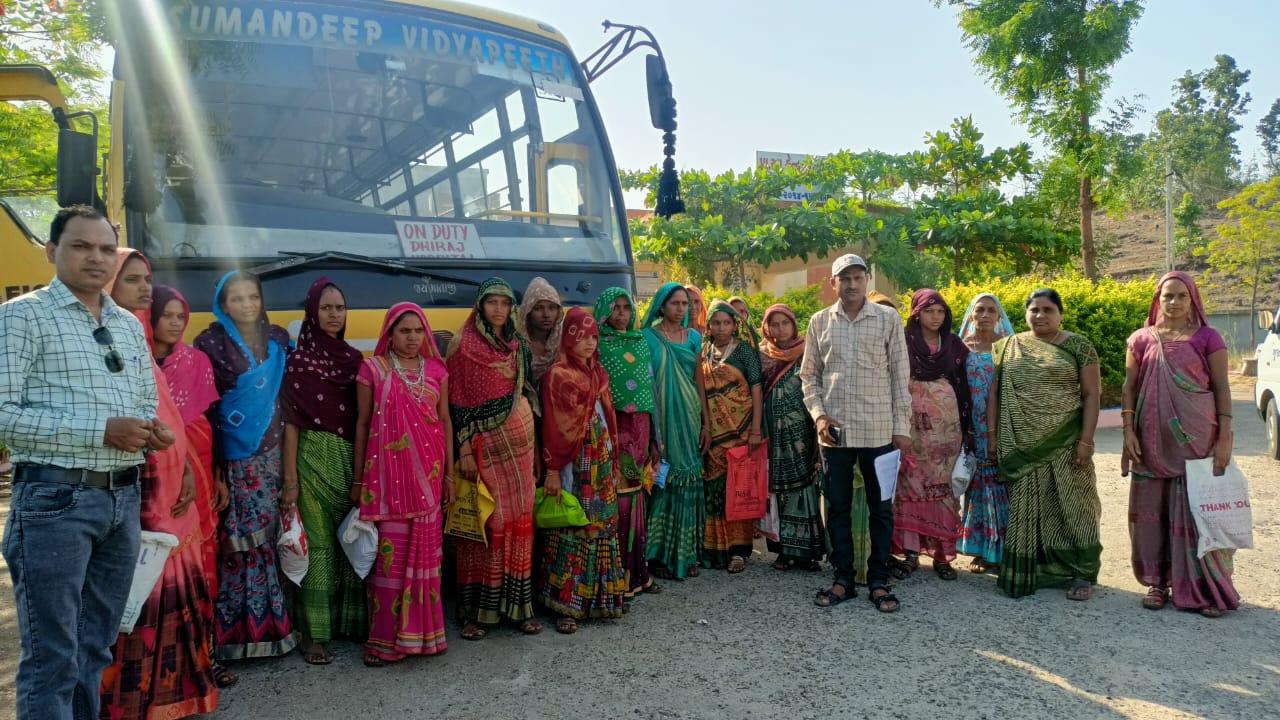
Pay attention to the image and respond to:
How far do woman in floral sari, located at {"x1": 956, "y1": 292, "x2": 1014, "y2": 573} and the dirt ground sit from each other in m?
0.29

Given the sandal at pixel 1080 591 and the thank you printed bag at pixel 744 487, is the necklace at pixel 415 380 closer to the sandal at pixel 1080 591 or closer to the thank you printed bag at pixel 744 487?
the thank you printed bag at pixel 744 487

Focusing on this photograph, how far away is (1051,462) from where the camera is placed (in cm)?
418

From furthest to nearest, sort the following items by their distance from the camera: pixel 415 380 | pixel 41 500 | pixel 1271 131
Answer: pixel 1271 131 < pixel 415 380 < pixel 41 500

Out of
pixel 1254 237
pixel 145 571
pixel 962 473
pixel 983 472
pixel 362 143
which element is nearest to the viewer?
pixel 145 571

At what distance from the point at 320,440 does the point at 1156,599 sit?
390cm

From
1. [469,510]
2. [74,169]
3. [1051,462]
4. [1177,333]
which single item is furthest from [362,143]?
[1177,333]

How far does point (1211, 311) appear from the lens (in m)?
26.7

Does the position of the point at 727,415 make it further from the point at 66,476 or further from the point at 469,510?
the point at 66,476

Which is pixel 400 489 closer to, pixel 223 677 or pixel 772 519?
pixel 223 677

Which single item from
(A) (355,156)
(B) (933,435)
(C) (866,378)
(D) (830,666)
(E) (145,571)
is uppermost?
(A) (355,156)

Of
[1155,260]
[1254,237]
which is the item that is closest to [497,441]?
[1254,237]

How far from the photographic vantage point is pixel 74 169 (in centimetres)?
357

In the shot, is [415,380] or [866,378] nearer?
[415,380]

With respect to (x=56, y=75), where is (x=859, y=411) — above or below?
below
